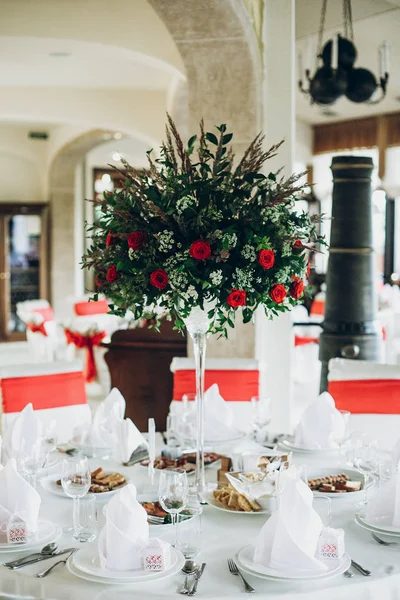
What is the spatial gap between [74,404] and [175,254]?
4.51 feet

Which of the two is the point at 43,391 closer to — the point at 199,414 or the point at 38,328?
the point at 199,414

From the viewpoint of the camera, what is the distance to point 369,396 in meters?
3.44

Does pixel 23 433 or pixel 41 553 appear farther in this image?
pixel 23 433

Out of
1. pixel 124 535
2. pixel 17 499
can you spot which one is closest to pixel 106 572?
pixel 124 535

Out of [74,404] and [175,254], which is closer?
[175,254]

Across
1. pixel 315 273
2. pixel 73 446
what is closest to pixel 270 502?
pixel 73 446

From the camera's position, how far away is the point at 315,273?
12.2m

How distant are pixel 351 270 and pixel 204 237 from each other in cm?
270

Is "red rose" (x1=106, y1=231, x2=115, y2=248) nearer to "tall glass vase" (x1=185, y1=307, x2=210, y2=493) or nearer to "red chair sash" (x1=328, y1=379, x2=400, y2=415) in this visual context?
"tall glass vase" (x1=185, y1=307, x2=210, y2=493)

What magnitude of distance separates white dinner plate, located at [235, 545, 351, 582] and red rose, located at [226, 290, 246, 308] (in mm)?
776

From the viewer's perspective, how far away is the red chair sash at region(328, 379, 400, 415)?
134 inches

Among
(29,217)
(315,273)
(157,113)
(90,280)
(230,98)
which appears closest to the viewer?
(230,98)

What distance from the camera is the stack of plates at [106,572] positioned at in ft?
5.98

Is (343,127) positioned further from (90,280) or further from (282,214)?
(282,214)
